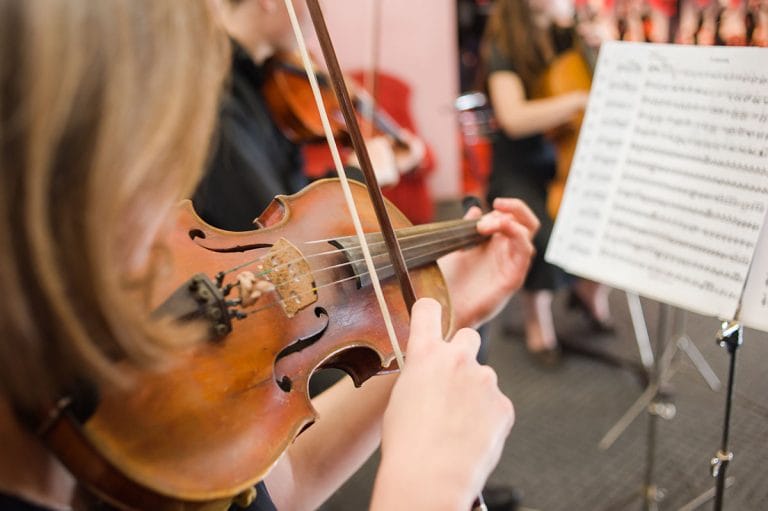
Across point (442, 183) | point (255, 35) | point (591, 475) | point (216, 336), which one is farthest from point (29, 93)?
point (442, 183)

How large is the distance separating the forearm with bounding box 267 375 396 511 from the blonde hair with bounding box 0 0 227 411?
395 millimetres

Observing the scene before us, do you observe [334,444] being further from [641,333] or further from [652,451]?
[641,333]

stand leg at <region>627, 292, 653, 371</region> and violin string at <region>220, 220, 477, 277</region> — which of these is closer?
violin string at <region>220, 220, 477, 277</region>

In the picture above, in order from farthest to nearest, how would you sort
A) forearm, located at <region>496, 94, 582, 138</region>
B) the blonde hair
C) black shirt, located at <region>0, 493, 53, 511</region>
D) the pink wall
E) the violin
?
1. the pink wall
2. forearm, located at <region>496, 94, 582, 138</region>
3. the violin
4. black shirt, located at <region>0, 493, 53, 511</region>
5. the blonde hair

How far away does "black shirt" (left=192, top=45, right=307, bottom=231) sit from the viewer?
1.21m

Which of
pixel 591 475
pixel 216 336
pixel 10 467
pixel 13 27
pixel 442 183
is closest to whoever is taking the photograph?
pixel 13 27

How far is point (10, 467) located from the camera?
49cm

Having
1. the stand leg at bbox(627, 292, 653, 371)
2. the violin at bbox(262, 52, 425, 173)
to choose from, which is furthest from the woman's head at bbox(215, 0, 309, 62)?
the stand leg at bbox(627, 292, 653, 371)

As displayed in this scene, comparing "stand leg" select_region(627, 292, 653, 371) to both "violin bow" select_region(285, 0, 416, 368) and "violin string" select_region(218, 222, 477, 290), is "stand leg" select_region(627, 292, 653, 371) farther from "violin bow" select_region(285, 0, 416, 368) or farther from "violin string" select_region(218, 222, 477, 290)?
"violin bow" select_region(285, 0, 416, 368)

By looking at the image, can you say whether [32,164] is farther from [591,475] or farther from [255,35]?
Result: [591,475]

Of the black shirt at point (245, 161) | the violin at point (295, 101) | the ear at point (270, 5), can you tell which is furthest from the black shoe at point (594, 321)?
the ear at point (270, 5)

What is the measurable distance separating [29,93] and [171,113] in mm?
86

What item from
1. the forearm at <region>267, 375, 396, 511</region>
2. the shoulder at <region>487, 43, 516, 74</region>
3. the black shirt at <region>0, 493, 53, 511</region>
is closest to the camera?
the black shirt at <region>0, 493, 53, 511</region>

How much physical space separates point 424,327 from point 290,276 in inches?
7.7
